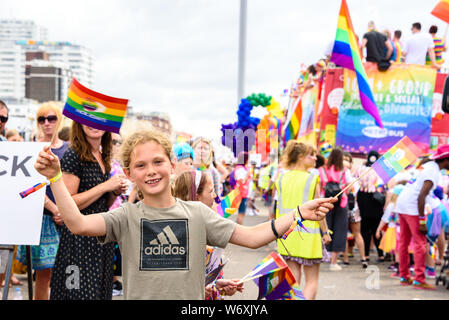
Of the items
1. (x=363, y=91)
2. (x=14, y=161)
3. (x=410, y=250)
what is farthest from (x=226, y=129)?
(x=410, y=250)

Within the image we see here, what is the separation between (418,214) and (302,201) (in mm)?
3554

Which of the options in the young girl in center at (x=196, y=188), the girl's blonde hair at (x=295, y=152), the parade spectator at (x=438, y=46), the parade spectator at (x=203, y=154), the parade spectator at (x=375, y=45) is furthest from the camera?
the parade spectator at (x=438, y=46)

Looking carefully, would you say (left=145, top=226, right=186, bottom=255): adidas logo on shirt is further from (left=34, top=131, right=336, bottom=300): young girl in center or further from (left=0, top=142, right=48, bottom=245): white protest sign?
(left=0, top=142, right=48, bottom=245): white protest sign

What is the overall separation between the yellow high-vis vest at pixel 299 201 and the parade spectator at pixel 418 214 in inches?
106

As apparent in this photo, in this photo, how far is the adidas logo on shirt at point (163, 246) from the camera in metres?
2.37

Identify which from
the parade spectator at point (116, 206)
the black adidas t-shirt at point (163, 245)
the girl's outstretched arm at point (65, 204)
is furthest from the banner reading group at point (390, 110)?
the girl's outstretched arm at point (65, 204)

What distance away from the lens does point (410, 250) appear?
8383mm

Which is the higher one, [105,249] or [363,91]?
[363,91]

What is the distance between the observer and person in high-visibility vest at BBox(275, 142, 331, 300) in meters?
4.46

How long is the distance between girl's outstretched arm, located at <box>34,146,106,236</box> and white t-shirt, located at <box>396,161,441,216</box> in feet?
18.8

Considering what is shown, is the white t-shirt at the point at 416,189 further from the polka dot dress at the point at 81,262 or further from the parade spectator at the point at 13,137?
the parade spectator at the point at 13,137

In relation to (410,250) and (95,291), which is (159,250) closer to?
(95,291)
